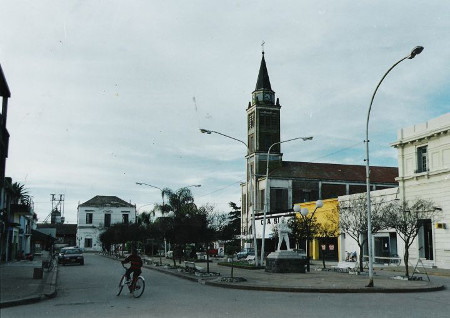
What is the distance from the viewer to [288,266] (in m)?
27.3

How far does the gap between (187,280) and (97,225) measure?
80712mm

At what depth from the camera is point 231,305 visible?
530 inches

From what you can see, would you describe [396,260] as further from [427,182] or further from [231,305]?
[231,305]

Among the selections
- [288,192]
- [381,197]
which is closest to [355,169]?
[288,192]

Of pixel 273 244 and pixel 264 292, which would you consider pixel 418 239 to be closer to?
pixel 264 292

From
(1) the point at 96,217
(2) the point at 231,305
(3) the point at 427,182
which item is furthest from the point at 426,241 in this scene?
(1) the point at 96,217

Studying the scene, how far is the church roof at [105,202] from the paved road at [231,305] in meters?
86.6

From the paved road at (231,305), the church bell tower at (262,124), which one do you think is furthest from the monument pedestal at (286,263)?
the church bell tower at (262,124)

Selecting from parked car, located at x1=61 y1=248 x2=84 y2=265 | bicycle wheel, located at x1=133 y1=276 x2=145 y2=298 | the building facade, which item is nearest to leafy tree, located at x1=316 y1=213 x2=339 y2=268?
the building facade

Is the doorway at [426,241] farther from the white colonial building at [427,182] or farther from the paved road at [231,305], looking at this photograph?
the paved road at [231,305]

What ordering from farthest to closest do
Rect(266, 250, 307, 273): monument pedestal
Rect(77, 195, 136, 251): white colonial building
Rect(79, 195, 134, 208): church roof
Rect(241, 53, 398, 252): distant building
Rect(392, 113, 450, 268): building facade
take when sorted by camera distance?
Rect(79, 195, 134, 208): church roof, Rect(77, 195, 136, 251): white colonial building, Rect(241, 53, 398, 252): distant building, Rect(392, 113, 450, 268): building facade, Rect(266, 250, 307, 273): monument pedestal

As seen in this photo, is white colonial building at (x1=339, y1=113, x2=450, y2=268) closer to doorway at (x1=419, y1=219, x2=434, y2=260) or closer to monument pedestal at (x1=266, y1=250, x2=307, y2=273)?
doorway at (x1=419, y1=219, x2=434, y2=260)

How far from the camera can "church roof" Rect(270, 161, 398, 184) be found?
75.2 meters

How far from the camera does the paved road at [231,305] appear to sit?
1187 centimetres
